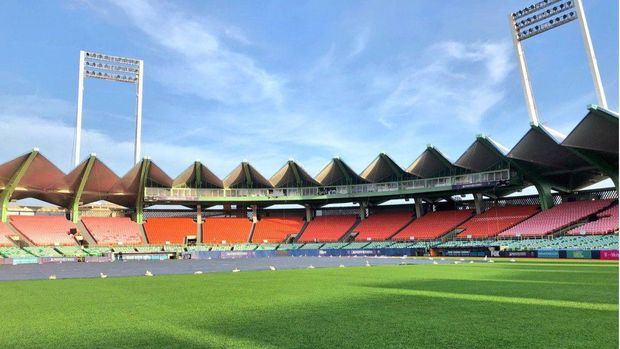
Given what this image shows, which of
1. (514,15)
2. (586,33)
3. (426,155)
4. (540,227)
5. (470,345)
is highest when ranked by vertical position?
(514,15)

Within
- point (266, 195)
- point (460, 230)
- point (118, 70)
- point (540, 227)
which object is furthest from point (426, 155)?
point (118, 70)

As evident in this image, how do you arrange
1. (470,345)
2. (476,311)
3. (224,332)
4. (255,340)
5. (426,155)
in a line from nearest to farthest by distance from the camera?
(470,345) → (255,340) → (224,332) → (476,311) → (426,155)

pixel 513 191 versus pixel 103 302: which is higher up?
pixel 513 191

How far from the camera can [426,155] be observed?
59000 millimetres

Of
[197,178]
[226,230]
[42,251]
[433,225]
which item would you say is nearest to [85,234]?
[42,251]

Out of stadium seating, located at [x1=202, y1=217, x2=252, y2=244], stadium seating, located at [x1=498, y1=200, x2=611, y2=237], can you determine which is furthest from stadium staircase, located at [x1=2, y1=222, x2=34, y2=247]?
stadium seating, located at [x1=498, y1=200, x2=611, y2=237]

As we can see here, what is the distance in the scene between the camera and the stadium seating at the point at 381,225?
207 ft

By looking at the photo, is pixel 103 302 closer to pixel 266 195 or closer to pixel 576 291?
pixel 576 291

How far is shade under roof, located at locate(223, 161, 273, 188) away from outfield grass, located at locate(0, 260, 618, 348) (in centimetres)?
5559

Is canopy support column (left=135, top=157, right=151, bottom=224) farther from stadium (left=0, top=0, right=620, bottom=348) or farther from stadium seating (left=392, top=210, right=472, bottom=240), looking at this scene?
stadium seating (left=392, top=210, right=472, bottom=240)

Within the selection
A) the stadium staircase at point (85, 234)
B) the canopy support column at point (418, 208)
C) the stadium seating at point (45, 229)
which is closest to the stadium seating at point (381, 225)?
the canopy support column at point (418, 208)

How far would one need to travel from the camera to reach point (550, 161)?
149 ft

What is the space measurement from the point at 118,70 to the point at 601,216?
64543mm

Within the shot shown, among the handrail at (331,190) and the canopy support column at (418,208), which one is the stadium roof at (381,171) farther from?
the canopy support column at (418,208)
